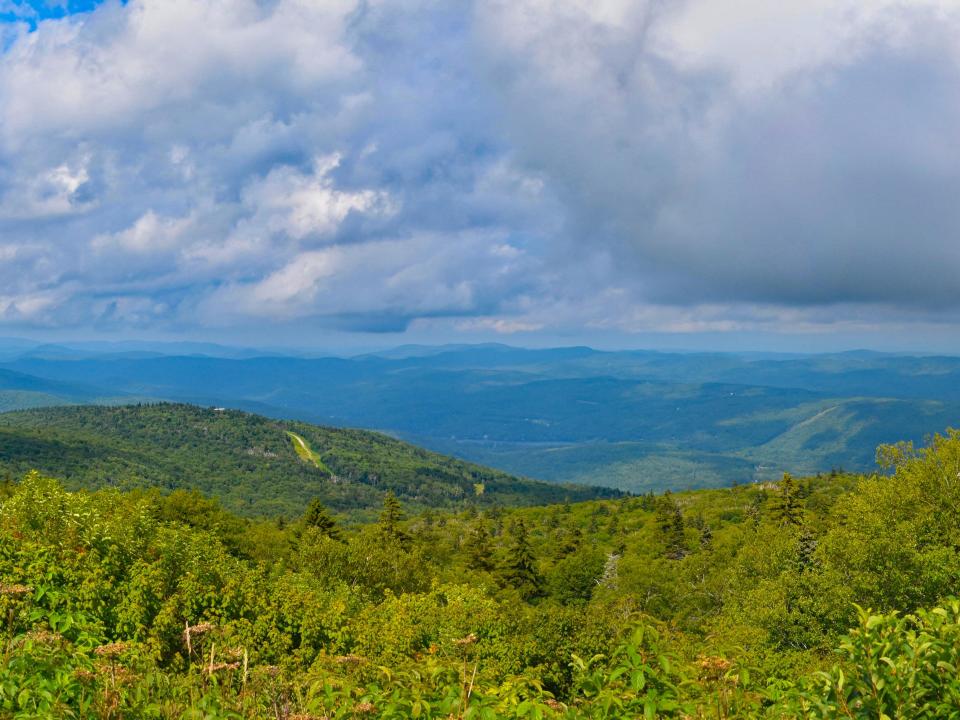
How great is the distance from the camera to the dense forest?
7875mm

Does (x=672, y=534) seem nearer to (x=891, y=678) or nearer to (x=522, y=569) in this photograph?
(x=522, y=569)

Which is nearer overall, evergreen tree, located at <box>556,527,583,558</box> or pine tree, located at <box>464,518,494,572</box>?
pine tree, located at <box>464,518,494,572</box>

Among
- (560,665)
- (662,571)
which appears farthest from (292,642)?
(662,571)

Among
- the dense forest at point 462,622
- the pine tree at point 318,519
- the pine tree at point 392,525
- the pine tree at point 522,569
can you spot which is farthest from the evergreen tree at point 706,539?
the pine tree at point 318,519

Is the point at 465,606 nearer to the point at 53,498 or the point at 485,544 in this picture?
the point at 53,498

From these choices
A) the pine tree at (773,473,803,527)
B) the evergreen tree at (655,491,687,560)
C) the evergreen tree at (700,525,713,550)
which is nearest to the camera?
the pine tree at (773,473,803,527)

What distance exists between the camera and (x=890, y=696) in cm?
688

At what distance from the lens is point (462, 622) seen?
95.6 ft

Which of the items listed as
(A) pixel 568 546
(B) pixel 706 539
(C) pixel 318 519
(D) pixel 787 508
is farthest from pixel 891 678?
(B) pixel 706 539

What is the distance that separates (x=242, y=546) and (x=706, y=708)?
62183mm

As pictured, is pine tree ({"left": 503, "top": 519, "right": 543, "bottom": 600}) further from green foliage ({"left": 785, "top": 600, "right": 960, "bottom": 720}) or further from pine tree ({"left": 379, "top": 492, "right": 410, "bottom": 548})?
green foliage ({"left": 785, "top": 600, "right": 960, "bottom": 720})

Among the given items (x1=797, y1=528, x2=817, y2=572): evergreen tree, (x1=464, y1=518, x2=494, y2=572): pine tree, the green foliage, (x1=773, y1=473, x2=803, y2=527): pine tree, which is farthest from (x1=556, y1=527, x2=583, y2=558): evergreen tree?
the green foliage

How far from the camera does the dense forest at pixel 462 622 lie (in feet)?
25.8

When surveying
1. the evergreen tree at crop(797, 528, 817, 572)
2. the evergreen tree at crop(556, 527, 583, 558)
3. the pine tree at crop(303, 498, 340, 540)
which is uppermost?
the evergreen tree at crop(797, 528, 817, 572)
